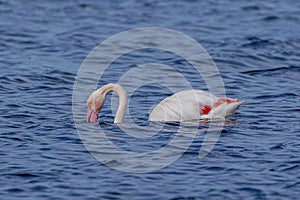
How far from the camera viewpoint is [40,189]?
328 inches

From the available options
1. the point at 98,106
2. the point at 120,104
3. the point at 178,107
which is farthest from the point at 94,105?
the point at 178,107

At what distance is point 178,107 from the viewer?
36.0ft

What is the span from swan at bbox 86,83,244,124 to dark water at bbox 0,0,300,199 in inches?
7.6

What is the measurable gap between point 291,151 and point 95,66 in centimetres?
534

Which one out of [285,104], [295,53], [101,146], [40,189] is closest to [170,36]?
[295,53]

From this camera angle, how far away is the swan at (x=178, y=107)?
35.8ft

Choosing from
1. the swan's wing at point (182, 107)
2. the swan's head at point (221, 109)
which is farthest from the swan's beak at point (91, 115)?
the swan's head at point (221, 109)

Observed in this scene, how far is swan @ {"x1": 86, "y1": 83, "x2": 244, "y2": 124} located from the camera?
35.8 feet

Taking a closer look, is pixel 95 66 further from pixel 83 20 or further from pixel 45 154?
pixel 45 154

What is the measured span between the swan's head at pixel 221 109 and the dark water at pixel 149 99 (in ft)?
0.47

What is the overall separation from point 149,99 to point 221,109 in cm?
153

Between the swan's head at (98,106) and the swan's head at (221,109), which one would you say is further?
the swan's head at (221,109)

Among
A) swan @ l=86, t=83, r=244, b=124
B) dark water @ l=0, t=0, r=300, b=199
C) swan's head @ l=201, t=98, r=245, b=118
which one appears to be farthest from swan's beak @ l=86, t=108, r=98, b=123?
swan's head @ l=201, t=98, r=245, b=118

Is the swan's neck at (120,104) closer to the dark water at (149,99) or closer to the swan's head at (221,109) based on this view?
the dark water at (149,99)
